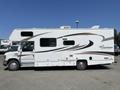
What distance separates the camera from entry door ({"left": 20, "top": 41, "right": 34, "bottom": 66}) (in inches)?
585

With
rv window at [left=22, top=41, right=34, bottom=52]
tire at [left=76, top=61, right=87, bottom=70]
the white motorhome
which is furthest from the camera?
tire at [left=76, top=61, right=87, bottom=70]

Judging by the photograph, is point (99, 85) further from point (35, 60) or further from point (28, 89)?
point (35, 60)

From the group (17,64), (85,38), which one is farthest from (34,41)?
(85,38)

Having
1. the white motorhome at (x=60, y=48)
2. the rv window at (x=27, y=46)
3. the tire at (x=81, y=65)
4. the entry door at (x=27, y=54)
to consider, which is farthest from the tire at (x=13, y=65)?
the tire at (x=81, y=65)

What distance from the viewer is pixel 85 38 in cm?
1521

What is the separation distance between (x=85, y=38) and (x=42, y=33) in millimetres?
2946

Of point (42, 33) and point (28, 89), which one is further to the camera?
point (42, 33)

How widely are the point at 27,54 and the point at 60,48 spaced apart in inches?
88.1

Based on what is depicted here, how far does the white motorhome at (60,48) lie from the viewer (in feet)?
48.6

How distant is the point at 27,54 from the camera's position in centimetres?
1486

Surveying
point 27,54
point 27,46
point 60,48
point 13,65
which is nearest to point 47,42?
point 60,48

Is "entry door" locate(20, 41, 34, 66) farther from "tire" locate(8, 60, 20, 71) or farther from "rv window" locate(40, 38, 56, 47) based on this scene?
"rv window" locate(40, 38, 56, 47)

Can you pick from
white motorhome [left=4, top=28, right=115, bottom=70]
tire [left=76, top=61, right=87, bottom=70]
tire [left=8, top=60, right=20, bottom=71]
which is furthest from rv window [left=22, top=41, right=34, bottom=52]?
tire [left=76, top=61, right=87, bottom=70]

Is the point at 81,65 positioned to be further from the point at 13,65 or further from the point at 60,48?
the point at 13,65
